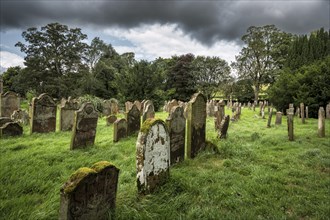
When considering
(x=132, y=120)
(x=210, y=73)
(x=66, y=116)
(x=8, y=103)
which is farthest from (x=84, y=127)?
(x=210, y=73)

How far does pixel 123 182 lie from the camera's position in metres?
4.60

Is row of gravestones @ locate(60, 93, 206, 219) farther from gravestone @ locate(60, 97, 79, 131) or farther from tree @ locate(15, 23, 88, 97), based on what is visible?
tree @ locate(15, 23, 88, 97)

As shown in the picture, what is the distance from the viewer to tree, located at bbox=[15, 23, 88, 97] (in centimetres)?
3341

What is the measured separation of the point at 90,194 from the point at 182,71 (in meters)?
48.5

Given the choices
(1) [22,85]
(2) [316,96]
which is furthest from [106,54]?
(2) [316,96]

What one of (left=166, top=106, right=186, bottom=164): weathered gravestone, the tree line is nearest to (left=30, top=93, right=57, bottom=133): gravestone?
(left=166, top=106, right=186, bottom=164): weathered gravestone

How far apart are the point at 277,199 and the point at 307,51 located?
88.3 ft

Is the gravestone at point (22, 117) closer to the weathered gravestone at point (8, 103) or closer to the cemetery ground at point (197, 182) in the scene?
the weathered gravestone at point (8, 103)

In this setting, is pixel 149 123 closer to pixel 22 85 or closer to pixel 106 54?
pixel 22 85

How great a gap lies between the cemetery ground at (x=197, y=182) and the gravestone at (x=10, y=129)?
0.67m

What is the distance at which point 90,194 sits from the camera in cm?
286

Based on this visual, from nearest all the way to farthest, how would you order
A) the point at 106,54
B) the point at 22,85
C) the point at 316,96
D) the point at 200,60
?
the point at 316,96 < the point at 22,85 < the point at 106,54 < the point at 200,60

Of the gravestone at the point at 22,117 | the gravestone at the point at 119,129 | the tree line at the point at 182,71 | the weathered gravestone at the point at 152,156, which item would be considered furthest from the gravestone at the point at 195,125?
the tree line at the point at 182,71

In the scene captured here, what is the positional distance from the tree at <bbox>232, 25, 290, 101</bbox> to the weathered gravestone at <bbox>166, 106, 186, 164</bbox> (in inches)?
1349
